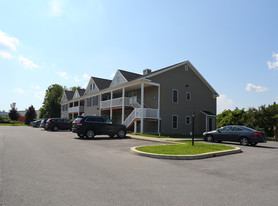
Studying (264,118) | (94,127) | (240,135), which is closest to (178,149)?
(240,135)

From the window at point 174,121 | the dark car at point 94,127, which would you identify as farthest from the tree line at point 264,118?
the dark car at point 94,127

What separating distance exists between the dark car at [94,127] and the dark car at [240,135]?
295 inches

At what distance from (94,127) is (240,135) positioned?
10.8 metres

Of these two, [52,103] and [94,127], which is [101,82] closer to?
[94,127]

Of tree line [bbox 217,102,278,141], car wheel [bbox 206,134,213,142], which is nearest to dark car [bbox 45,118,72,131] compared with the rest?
car wheel [bbox 206,134,213,142]

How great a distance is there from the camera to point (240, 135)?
15.4 meters

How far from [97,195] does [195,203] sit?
194 cm

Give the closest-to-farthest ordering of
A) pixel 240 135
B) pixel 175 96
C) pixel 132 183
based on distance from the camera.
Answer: pixel 132 183, pixel 240 135, pixel 175 96

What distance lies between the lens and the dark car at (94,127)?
1711cm

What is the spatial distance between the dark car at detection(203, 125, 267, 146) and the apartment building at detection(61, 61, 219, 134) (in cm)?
755

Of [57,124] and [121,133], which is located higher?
[57,124]

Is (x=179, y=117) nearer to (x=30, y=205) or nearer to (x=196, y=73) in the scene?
(x=196, y=73)

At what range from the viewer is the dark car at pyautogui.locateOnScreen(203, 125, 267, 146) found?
1472cm

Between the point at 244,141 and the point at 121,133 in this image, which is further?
the point at 121,133
